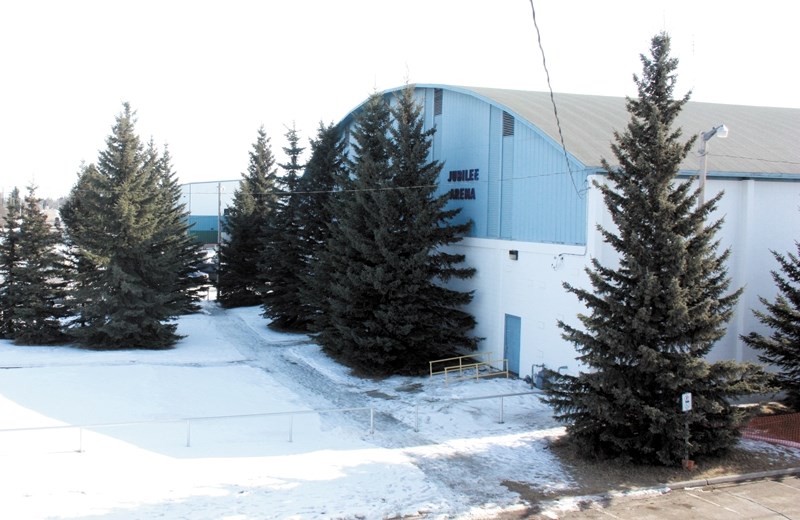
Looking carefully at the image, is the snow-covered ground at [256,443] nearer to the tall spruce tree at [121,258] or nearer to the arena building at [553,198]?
the arena building at [553,198]

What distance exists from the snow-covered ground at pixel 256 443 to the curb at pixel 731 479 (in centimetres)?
205

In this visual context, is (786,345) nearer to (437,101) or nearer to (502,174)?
(502,174)

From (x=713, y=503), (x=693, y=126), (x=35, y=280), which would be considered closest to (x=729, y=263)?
(x=693, y=126)

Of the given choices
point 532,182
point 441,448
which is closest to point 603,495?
point 441,448

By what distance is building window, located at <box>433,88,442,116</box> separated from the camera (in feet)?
90.1

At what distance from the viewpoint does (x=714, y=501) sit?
1177 centimetres

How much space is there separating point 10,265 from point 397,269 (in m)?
18.7

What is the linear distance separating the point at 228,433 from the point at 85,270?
56.7 feet

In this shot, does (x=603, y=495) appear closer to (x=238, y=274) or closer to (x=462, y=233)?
(x=462, y=233)

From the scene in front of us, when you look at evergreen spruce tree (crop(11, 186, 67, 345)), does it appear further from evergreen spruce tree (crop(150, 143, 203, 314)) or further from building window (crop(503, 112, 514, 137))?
building window (crop(503, 112, 514, 137))

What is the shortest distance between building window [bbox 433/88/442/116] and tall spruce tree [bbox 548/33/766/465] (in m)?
14.1

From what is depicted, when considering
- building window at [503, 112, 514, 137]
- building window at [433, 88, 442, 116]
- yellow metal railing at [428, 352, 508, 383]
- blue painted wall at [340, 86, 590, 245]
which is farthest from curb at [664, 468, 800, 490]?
building window at [433, 88, 442, 116]

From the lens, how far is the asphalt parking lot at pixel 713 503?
36.3ft

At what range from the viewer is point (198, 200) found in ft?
293
